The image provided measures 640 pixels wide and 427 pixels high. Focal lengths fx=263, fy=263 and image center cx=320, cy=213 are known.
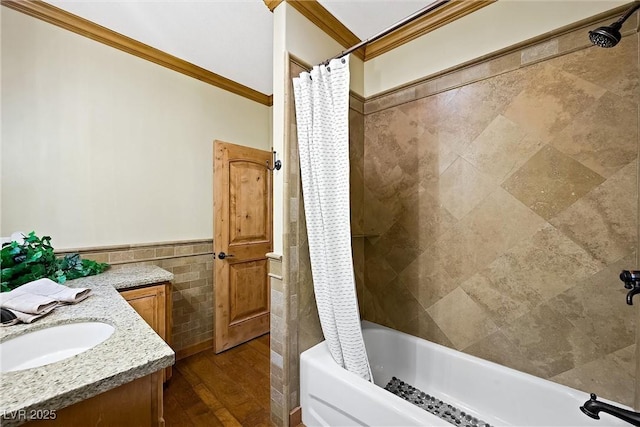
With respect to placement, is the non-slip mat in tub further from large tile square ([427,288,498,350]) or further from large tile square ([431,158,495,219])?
large tile square ([431,158,495,219])

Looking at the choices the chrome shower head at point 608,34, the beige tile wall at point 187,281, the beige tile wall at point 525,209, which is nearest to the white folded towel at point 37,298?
the beige tile wall at point 187,281

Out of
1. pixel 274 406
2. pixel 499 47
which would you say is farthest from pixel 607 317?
pixel 274 406

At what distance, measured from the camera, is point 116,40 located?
199 centimetres

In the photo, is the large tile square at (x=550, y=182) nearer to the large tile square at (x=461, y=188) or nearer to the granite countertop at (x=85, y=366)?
the large tile square at (x=461, y=188)

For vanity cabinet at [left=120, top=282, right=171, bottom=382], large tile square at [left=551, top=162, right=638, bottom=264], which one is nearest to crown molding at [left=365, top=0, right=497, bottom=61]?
large tile square at [left=551, top=162, right=638, bottom=264]

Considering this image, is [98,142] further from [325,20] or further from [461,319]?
[461,319]

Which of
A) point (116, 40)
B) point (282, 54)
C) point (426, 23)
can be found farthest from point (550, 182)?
point (116, 40)

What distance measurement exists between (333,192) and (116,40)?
2052 millimetres

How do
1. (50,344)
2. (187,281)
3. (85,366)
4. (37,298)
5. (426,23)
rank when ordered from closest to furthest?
(85,366) → (50,344) → (37,298) → (426,23) → (187,281)

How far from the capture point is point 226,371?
7.25 ft

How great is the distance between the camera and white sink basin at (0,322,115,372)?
95 cm

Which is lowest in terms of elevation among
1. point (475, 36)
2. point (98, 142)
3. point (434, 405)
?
point (434, 405)

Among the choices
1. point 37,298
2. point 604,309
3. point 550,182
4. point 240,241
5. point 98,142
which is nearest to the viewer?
point 37,298

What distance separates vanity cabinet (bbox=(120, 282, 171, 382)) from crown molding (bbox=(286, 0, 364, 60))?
2027 millimetres
